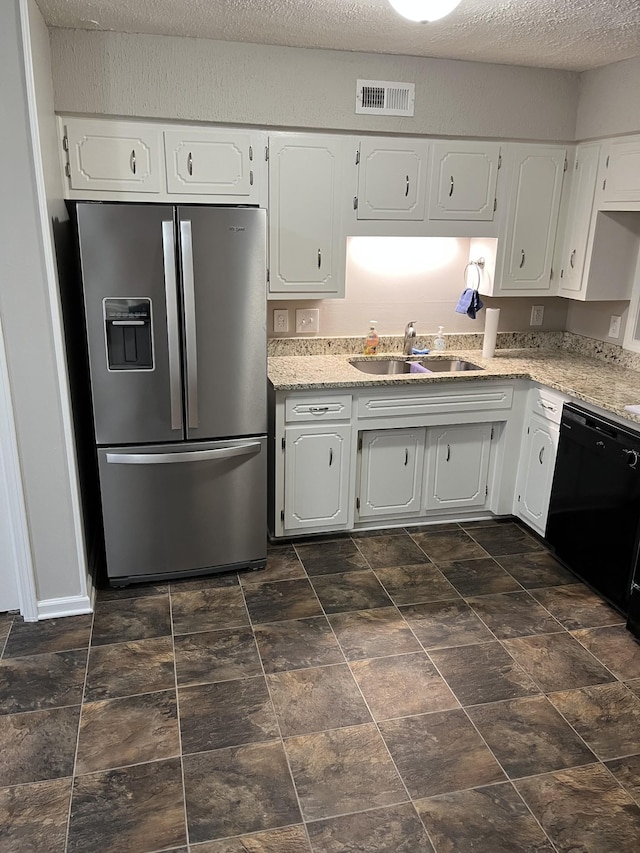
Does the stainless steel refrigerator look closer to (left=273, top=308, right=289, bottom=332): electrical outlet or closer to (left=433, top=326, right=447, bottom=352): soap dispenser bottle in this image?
(left=273, top=308, right=289, bottom=332): electrical outlet

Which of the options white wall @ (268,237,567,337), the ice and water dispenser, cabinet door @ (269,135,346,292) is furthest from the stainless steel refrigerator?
white wall @ (268,237,567,337)

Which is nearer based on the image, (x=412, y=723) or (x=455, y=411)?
(x=412, y=723)

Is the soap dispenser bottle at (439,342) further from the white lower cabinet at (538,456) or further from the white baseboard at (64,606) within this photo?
the white baseboard at (64,606)

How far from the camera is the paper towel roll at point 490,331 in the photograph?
3.83 metres

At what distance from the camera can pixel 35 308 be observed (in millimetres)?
2562

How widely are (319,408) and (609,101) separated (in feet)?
6.97

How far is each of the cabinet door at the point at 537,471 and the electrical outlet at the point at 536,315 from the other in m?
0.83

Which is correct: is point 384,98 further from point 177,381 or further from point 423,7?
point 177,381

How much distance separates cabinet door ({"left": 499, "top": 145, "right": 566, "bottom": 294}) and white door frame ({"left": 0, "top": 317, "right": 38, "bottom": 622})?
2.60 meters

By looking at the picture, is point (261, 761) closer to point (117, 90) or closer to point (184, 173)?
point (184, 173)

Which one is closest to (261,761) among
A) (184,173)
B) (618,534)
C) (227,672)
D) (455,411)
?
(227,672)

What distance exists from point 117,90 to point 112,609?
2.33 metres

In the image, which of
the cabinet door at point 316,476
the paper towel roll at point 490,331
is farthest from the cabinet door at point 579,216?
the cabinet door at point 316,476

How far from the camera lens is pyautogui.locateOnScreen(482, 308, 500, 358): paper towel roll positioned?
383cm
